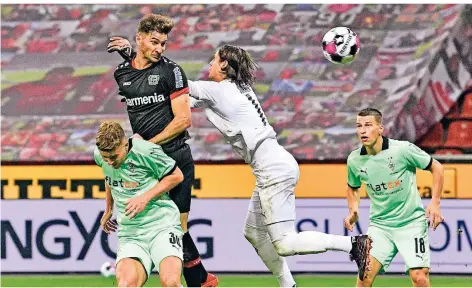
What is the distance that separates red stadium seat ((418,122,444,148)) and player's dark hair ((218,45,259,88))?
5.33m

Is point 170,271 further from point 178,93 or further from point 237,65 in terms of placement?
point 237,65

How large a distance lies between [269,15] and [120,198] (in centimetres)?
756

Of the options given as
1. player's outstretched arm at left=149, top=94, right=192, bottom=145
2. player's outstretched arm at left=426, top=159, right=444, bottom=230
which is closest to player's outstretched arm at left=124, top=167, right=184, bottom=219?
player's outstretched arm at left=149, top=94, right=192, bottom=145

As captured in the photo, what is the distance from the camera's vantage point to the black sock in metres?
8.36

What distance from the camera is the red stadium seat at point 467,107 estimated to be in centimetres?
1365

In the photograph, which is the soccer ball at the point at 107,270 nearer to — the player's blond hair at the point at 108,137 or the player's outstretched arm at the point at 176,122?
the player's outstretched arm at the point at 176,122

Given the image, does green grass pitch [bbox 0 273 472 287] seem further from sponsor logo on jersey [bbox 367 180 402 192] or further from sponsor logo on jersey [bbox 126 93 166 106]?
sponsor logo on jersey [bbox 126 93 166 106]

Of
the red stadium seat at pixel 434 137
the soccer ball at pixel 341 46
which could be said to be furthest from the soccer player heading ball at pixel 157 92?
the red stadium seat at pixel 434 137

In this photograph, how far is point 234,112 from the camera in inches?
335

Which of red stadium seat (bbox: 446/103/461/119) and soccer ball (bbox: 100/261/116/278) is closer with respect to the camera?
soccer ball (bbox: 100/261/116/278)

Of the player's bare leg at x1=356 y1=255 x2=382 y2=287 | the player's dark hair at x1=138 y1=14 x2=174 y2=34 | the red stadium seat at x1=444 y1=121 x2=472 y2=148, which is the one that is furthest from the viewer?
the red stadium seat at x1=444 y1=121 x2=472 y2=148

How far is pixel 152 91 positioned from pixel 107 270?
13.3ft

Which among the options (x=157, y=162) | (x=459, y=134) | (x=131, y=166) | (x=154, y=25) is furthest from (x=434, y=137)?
(x=131, y=166)

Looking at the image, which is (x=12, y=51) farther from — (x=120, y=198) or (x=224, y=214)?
(x=120, y=198)
